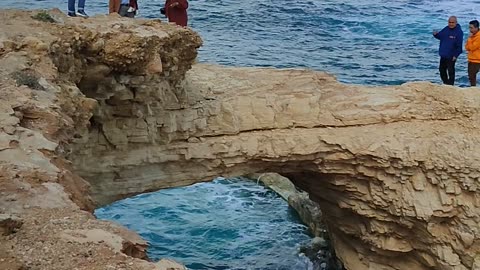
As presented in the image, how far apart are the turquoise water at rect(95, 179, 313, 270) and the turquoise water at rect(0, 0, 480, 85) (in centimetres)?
522

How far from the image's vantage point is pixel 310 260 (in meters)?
15.9

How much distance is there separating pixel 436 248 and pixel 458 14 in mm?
21864

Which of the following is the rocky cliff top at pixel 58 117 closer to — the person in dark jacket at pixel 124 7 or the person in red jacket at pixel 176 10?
the person in red jacket at pixel 176 10

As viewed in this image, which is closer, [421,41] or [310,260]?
[310,260]

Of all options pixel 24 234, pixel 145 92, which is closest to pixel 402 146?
pixel 145 92

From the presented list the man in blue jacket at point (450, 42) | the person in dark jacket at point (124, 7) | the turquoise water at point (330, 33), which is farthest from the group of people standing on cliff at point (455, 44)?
the turquoise water at point (330, 33)

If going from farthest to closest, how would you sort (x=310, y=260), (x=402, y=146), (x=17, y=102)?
(x=310, y=260), (x=402, y=146), (x=17, y=102)

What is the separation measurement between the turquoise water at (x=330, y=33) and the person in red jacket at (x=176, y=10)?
29.3 feet

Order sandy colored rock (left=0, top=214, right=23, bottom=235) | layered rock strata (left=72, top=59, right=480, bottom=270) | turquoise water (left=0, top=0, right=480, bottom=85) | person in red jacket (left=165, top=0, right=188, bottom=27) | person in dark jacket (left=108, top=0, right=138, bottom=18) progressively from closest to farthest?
1. sandy colored rock (left=0, top=214, right=23, bottom=235)
2. layered rock strata (left=72, top=59, right=480, bottom=270)
3. person in red jacket (left=165, top=0, right=188, bottom=27)
4. person in dark jacket (left=108, top=0, right=138, bottom=18)
5. turquoise water (left=0, top=0, right=480, bottom=85)

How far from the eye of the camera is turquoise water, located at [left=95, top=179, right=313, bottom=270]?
16.1m

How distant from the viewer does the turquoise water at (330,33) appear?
2380 centimetres

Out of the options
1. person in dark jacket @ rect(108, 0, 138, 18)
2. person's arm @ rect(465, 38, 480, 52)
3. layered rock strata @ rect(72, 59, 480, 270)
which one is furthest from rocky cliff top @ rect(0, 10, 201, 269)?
person's arm @ rect(465, 38, 480, 52)

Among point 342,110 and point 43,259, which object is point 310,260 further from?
point 43,259

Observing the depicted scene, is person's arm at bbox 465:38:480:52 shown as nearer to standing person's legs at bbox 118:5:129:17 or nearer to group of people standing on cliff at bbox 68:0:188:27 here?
group of people standing on cliff at bbox 68:0:188:27
